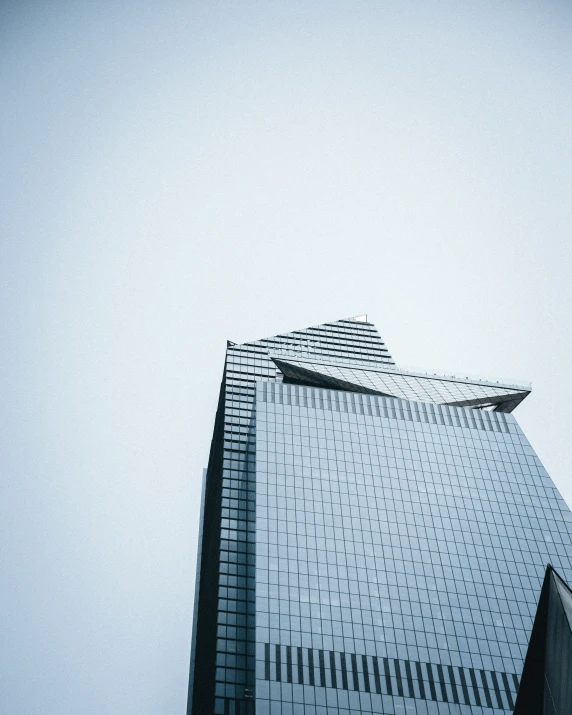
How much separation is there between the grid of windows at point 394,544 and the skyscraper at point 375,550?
0.53 feet

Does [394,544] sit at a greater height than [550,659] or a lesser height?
greater

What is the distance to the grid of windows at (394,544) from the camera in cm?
7119

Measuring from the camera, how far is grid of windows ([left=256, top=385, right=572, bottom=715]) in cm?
7119

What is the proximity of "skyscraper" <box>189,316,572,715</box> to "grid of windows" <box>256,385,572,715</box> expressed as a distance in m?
0.16

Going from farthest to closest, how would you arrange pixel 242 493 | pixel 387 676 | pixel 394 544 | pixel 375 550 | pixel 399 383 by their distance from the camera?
pixel 399 383, pixel 242 493, pixel 394 544, pixel 375 550, pixel 387 676

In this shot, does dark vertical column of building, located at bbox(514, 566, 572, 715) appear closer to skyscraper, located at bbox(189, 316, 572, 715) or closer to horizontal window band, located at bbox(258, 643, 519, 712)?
horizontal window band, located at bbox(258, 643, 519, 712)

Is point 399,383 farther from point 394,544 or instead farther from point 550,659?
point 550,659

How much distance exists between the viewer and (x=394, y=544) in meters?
81.8

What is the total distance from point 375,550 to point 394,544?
8.55ft

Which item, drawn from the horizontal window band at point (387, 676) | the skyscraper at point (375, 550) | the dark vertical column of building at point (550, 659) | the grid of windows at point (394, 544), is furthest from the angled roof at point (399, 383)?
the dark vertical column of building at point (550, 659)

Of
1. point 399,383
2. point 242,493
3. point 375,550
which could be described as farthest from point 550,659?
point 399,383

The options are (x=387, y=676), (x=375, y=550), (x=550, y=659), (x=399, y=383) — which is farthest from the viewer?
(x=399, y=383)

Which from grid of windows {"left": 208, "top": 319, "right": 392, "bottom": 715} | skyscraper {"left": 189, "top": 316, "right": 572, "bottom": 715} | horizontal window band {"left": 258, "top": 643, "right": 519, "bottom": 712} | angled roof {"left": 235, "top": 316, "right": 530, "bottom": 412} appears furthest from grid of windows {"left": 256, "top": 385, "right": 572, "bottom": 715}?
angled roof {"left": 235, "top": 316, "right": 530, "bottom": 412}

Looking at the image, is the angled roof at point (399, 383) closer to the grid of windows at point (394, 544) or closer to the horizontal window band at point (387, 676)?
the grid of windows at point (394, 544)
